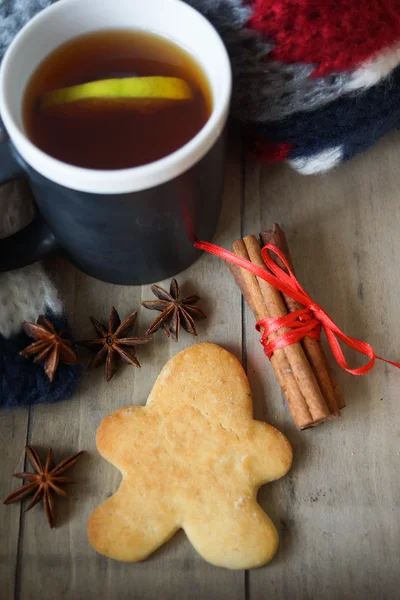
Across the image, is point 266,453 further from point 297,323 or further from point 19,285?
point 19,285

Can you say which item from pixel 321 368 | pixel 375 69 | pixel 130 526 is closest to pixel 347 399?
pixel 321 368

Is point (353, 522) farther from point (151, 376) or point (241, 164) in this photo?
point (241, 164)

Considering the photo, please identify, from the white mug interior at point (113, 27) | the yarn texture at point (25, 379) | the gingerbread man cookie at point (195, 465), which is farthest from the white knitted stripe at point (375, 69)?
the yarn texture at point (25, 379)

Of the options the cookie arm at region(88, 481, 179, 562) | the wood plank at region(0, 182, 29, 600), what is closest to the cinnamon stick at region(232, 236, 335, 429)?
the cookie arm at region(88, 481, 179, 562)

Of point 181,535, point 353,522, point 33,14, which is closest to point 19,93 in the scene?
point 33,14

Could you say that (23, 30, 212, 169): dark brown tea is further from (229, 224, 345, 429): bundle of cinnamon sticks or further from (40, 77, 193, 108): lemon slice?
(229, 224, 345, 429): bundle of cinnamon sticks
